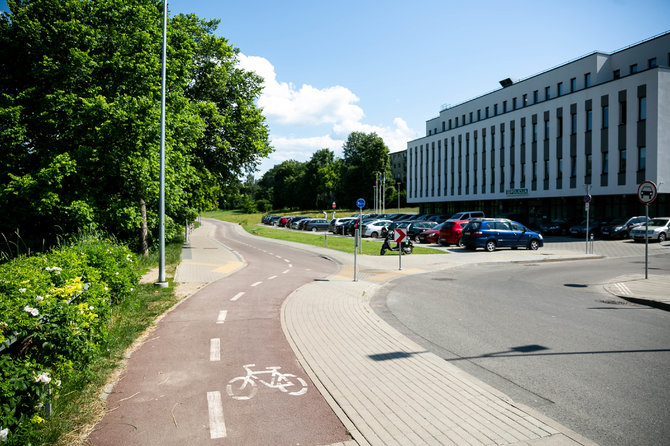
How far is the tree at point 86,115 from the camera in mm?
15797

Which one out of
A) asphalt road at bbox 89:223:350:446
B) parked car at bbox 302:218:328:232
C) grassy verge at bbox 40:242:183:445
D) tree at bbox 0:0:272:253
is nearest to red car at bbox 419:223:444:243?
tree at bbox 0:0:272:253

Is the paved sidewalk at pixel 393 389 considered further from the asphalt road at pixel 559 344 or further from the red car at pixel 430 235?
the red car at pixel 430 235

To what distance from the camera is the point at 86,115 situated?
1575cm

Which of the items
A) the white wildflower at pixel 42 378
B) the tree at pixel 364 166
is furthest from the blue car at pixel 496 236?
the tree at pixel 364 166

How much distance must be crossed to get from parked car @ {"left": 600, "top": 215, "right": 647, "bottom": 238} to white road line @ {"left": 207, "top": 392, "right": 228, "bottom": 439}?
116ft

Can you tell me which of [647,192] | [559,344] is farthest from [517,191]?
[559,344]

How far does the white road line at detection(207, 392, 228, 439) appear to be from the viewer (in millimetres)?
3920

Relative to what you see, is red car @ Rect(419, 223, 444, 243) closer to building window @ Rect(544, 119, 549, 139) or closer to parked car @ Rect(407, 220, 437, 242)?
parked car @ Rect(407, 220, 437, 242)

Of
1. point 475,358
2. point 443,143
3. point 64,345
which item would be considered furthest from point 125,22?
point 443,143

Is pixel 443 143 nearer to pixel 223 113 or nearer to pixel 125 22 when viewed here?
pixel 223 113

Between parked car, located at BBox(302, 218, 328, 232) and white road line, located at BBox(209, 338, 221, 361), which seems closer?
white road line, located at BBox(209, 338, 221, 361)

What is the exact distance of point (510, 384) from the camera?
509 centimetres

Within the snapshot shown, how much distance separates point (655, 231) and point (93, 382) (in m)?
34.9

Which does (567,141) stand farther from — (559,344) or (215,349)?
(215,349)
